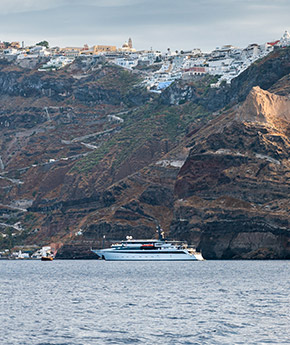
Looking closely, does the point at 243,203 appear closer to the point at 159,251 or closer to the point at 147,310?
the point at 159,251

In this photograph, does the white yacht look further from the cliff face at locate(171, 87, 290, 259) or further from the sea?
the sea

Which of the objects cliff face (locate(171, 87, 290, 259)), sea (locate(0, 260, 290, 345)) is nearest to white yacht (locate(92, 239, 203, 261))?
cliff face (locate(171, 87, 290, 259))

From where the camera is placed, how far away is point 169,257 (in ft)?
644

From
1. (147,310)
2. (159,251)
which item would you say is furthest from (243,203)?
(147,310)

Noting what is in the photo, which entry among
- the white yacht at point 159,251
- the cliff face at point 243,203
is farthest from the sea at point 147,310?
the white yacht at point 159,251

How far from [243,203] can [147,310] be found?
340 feet

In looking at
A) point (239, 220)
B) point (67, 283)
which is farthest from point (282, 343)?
point (239, 220)

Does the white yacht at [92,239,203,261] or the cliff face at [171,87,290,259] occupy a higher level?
the cliff face at [171,87,290,259]

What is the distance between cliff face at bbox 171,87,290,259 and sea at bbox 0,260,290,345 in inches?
1954

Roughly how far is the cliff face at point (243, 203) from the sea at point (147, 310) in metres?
49.6

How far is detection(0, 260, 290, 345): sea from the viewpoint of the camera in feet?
233

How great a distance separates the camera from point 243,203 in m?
188

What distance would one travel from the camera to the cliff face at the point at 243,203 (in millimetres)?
182600

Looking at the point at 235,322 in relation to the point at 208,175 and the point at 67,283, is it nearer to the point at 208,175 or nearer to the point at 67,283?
the point at 67,283
